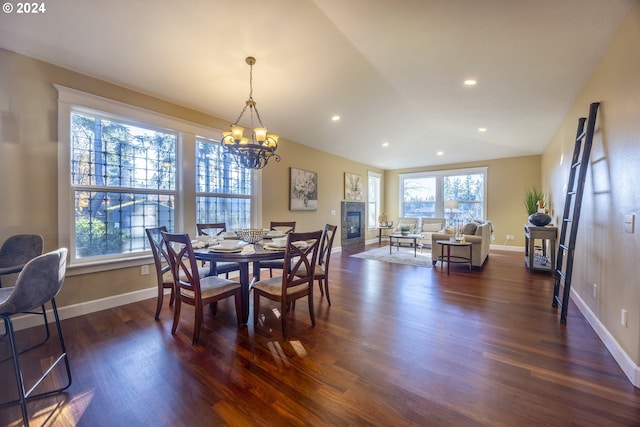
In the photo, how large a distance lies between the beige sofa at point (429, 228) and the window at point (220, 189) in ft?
16.0

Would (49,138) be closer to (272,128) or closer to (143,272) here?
(143,272)

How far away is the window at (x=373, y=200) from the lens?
830 cm

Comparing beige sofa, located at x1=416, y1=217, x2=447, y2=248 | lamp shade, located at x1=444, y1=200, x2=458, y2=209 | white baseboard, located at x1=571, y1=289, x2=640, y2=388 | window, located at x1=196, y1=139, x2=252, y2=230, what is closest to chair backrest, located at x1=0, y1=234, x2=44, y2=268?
window, located at x1=196, y1=139, x2=252, y2=230

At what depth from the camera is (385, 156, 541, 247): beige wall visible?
21.8 feet

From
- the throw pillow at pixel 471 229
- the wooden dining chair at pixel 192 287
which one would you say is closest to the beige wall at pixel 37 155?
the wooden dining chair at pixel 192 287

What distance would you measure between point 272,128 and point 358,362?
13.5 feet

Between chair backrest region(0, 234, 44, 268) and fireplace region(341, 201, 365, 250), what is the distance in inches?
220

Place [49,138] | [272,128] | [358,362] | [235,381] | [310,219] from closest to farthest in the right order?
[235,381] < [358,362] < [49,138] < [272,128] < [310,219]

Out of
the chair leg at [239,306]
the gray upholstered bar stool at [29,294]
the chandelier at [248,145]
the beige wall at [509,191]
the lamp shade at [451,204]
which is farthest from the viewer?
the lamp shade at [451,204]

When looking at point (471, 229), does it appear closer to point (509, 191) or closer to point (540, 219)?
point (540, 219)

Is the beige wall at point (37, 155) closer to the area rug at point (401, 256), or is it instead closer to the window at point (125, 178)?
the window at point (125, 178)

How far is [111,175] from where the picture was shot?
119 inches

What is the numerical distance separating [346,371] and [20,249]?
9.79ft

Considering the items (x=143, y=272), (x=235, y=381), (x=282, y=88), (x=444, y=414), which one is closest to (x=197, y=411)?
(x=235, y=381)
